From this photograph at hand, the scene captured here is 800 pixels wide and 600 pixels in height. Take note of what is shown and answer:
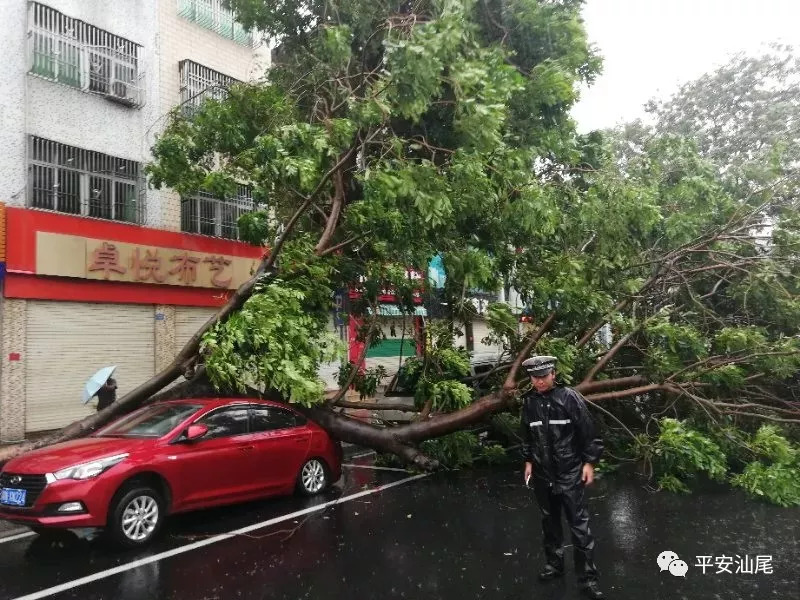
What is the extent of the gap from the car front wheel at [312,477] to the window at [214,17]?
1117 centimetres

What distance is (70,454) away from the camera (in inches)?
236

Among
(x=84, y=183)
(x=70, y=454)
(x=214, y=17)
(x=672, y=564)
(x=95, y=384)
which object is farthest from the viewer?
(x=214, y=17)

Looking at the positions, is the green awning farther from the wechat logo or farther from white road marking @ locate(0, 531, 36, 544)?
the wechat logo

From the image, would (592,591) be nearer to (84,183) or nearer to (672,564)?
(672,564)

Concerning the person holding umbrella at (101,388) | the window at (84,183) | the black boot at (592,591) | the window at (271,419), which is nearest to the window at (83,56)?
the window at (84,183)

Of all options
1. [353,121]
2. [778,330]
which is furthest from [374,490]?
[778,330]

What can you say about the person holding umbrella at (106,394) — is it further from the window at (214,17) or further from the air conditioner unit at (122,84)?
the window at (214,17)

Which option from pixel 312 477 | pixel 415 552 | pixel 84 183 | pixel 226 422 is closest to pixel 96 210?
pixel 84 183

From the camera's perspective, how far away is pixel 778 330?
9.90 metres

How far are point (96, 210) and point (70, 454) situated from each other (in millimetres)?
8538

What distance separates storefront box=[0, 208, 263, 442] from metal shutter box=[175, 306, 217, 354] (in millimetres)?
22

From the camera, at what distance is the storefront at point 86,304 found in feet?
38.4

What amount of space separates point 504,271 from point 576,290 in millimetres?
1229

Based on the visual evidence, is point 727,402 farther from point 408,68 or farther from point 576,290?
point 408,68
